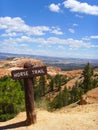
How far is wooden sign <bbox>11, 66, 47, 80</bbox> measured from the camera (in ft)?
52.0

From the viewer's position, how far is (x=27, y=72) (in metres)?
16.0

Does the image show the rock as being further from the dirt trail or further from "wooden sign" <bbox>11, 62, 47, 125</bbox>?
"wooden sign" <bbox>11, 62, 47, 125</bbox>

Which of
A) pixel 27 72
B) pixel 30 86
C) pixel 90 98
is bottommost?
pixel 90 98

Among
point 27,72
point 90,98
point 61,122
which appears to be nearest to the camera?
point 61,122

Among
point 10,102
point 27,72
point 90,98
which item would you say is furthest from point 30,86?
point 90,98

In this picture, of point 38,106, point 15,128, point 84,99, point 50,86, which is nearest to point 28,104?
point 15,128

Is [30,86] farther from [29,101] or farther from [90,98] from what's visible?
[90,98]

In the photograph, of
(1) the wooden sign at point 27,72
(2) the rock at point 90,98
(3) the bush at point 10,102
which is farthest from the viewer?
(2) the rock at point 90,98

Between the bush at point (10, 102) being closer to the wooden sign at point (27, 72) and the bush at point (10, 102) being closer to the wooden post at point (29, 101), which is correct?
the wooden post at point (29, 101)

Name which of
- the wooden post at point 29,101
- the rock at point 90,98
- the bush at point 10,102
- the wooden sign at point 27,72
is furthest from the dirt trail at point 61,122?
the rock at point 90,98

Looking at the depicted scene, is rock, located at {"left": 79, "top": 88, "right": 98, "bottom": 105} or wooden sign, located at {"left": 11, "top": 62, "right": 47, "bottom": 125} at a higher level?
wooden sign, located at {"left": 11, "top": 62, "right": 47, "bottom": 125}

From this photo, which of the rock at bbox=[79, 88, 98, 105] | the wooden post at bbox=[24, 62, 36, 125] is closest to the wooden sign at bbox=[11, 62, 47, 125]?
the wooden post at bbox=[24, 62, 36, 125]

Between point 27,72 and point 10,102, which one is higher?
point 27,72

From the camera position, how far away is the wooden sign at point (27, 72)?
15836 mm
